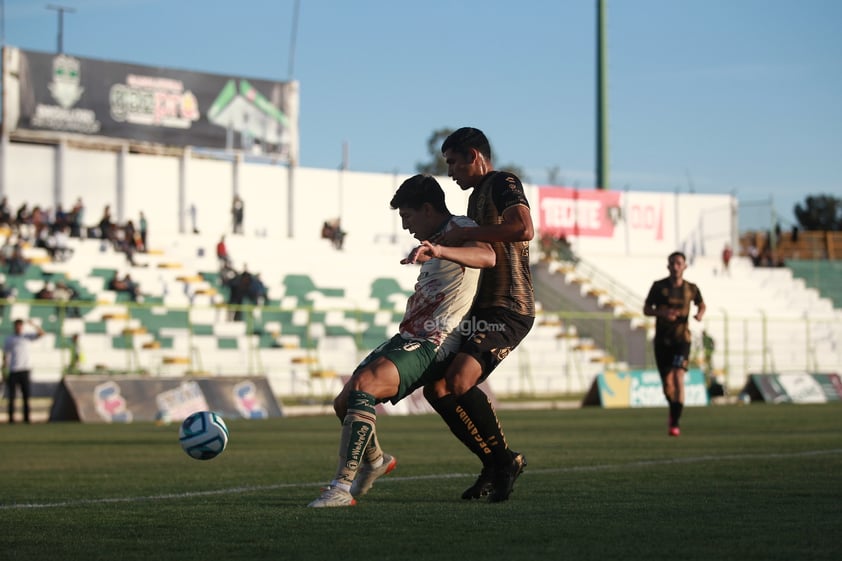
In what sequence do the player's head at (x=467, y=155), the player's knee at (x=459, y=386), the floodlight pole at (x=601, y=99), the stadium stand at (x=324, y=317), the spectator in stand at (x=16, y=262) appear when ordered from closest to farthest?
the player's knee at (x=459, y=386) < the player's head at (x=467, y=155) < the stadium stand at (x=324, y=317) < the spectator in stand at (x=16, y=262) < the floodlight pole at (x=601, y=99)

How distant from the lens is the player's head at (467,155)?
7711 mm

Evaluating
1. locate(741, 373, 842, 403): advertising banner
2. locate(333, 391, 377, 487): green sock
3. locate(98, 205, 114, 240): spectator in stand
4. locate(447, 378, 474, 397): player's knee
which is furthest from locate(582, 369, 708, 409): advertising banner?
locate(333, 391, 377, 487): green sock

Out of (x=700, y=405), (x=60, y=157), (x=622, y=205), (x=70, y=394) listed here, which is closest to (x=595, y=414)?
(x=700, y=405)

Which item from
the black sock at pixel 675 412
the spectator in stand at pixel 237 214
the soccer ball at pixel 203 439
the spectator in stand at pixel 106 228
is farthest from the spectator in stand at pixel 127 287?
the soccer ball at pixel 203 439

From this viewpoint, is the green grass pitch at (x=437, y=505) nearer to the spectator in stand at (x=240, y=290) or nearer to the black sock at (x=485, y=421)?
the black sock at (x=485, y=421)

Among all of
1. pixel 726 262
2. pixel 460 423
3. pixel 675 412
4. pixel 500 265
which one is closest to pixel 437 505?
pixel 460 423

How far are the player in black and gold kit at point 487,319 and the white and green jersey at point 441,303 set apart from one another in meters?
0.13

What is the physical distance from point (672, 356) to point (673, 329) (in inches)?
13.3

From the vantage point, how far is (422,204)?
7.58m

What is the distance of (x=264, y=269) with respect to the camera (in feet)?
133

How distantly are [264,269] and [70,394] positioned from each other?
1700 centimetres

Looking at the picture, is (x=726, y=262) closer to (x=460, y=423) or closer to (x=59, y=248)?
(x=59, y=248)

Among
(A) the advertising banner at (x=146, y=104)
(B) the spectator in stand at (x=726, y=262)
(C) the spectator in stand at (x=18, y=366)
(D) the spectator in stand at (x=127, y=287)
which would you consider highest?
(A) the advertising banner at (x=146, y=104)

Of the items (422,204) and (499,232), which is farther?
(422,204)
